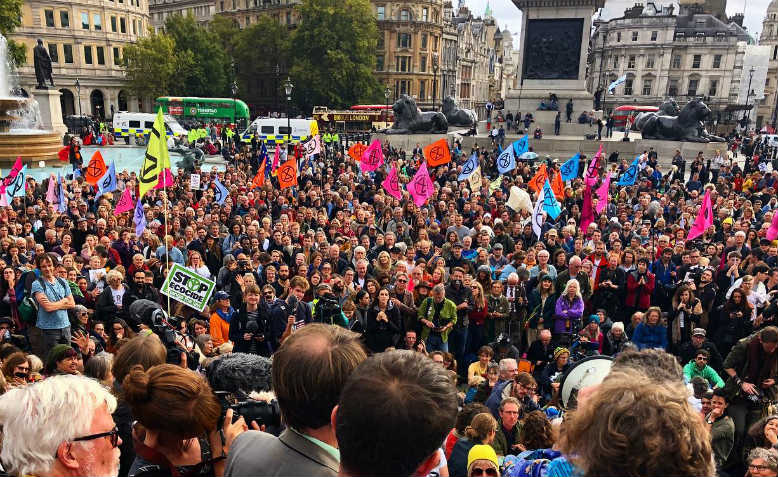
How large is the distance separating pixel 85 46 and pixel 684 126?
210ft

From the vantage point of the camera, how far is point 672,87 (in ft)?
276

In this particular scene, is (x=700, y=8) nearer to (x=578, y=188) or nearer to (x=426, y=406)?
(x=578, y=188)

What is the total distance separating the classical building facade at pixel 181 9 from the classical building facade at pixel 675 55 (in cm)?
6121

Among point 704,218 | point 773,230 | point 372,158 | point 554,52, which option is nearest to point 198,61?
point 554,52

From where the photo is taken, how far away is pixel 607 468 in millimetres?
1573

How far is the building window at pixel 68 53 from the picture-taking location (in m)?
64.1

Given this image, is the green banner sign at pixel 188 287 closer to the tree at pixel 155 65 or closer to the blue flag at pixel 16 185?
the blue flag at pixel 16 185

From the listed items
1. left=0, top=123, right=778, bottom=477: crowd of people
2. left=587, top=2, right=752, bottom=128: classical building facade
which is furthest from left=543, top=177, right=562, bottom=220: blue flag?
left=587, top=2, right=752, bottom=128: classical building facade

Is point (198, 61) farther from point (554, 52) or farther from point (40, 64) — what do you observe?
point (554, 52)

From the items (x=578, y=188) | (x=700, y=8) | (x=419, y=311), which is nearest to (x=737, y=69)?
(x=700, y=8)

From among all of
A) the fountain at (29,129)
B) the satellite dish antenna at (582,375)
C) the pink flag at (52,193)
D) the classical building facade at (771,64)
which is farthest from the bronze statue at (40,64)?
the classical building facade at (771,64)

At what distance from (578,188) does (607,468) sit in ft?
51.4

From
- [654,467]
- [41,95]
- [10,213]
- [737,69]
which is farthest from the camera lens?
[737,69]

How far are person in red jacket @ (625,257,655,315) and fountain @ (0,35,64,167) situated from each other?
26.8 m
